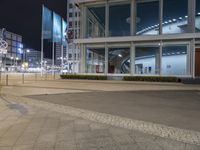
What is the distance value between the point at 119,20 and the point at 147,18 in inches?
113

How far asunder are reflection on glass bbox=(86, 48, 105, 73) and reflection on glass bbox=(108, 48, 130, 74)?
0.81 m

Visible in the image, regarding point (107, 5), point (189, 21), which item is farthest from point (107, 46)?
point (189, 21)

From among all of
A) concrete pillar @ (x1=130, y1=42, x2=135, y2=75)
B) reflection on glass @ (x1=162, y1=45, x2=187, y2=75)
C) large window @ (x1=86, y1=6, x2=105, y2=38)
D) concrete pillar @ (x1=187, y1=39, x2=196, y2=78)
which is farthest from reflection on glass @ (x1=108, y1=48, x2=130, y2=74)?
concrete pillar @ (x1=187, y1=39, x2=196, y2=78)

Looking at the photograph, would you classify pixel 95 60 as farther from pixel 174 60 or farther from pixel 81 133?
pixel 81 133

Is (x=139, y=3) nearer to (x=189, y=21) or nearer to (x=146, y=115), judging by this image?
(x=189, y=21)

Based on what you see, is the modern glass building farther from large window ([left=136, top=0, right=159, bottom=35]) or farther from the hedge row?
the hedge row

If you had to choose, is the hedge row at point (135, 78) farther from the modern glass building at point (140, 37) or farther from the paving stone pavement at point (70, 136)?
the paving stone pavement at point (70, 136)

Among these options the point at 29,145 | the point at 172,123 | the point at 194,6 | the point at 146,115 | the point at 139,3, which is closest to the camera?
the point at 29,145

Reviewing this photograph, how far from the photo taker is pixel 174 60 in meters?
22.9

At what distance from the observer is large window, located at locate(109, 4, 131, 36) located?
2500cm

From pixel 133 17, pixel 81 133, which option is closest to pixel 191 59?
pixel 133 17

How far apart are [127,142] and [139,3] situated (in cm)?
2187

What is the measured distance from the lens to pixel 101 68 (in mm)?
25406

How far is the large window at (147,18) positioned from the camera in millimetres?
24078
